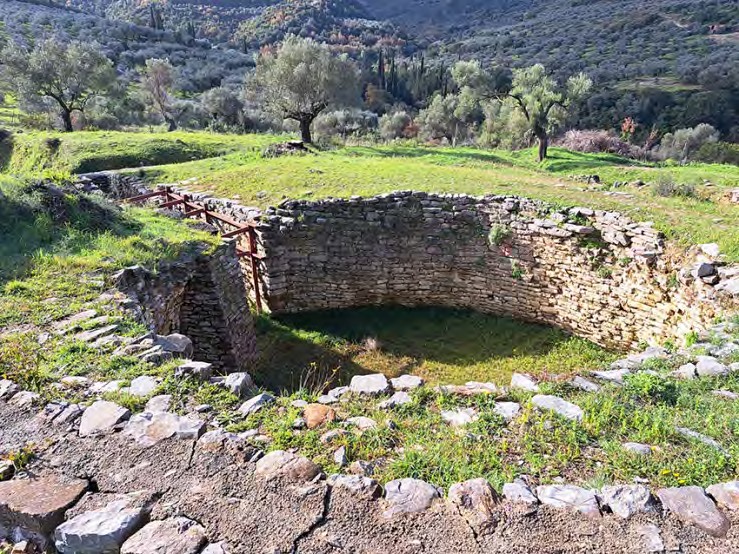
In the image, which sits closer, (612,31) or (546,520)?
(546,520)

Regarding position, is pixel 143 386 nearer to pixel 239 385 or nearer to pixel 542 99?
pixel 239 385

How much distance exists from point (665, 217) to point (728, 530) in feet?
26.9

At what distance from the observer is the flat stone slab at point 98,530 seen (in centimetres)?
272

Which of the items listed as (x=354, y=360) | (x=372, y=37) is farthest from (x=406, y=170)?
(x=372, y=37)

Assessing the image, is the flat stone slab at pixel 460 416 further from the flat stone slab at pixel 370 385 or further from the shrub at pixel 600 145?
the shrub at pixel 600 145

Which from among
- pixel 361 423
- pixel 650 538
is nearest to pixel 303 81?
pixel 361 423

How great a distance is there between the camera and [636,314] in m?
9.06

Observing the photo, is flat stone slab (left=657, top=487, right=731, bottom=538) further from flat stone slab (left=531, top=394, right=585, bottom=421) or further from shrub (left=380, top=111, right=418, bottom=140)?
shrub (left=380, top=111, right=418, bottom=140)

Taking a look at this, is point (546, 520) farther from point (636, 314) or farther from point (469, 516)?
point (636, 314)

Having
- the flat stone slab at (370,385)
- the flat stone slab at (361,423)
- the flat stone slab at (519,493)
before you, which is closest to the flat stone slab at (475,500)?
the flat stone slab at (519,493)

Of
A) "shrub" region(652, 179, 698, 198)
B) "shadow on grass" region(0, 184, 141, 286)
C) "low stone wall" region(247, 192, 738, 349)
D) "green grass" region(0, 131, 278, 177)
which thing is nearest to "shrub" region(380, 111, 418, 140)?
"green grass" region(0, 131, 278, 177)

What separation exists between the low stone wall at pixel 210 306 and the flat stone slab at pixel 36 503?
398 centimetres

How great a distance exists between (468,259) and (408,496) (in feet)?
27.9

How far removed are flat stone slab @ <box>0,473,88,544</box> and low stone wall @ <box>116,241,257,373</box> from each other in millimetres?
3982
